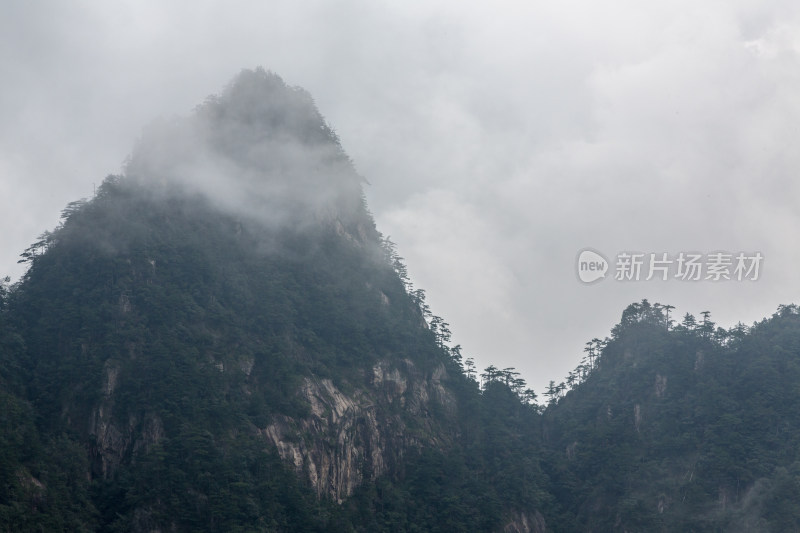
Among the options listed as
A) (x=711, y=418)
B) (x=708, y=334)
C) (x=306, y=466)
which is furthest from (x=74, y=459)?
(x=708, y=334)

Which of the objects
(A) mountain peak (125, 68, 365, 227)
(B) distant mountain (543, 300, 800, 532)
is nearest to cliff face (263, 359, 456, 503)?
(B) distant mountain (543, 300, 800, 532)

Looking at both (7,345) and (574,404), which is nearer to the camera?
(7,345)

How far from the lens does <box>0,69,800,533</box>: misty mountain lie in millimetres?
92438

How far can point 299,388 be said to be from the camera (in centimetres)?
10519

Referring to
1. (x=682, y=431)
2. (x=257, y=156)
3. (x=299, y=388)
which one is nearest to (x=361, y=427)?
(x=299, y=388)

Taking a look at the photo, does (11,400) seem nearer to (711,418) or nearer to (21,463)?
(21,463)

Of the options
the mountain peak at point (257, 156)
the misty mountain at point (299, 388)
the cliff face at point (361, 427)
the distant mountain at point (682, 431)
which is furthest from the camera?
the mountain peak at point (257, 156)

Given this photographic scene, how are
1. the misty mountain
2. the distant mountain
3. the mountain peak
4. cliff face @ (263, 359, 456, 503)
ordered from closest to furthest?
the misty mountain
cliff face @ (263, 359, 456, 503)
the distant mountain
the mountain peak

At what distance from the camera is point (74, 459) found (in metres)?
88.9

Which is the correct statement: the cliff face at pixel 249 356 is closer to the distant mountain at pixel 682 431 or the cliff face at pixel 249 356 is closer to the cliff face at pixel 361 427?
the cliff face at pixel 361 427

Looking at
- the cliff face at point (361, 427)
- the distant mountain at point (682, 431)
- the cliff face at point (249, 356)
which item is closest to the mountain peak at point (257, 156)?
the cliff face at point (249, 356)

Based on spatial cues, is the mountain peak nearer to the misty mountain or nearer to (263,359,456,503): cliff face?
the misty mountain

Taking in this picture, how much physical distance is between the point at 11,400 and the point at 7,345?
10.6 meters

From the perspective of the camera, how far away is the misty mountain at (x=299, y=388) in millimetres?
92438
